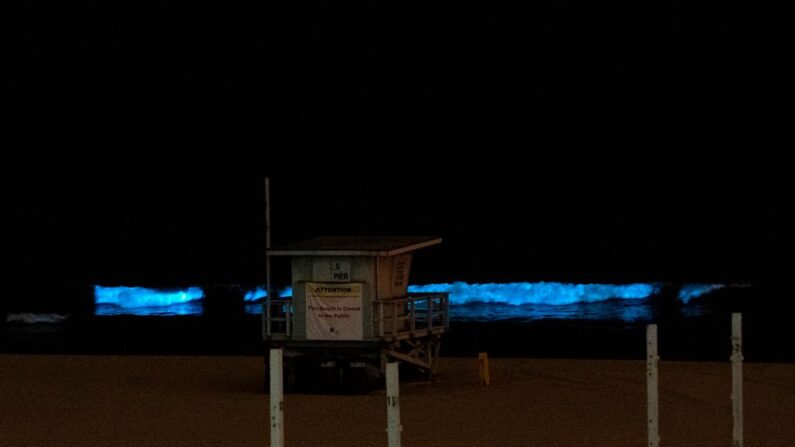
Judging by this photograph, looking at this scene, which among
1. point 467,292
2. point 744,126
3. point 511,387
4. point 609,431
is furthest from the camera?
point 744,126

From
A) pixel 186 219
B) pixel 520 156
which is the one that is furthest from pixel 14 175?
pixel 520 156

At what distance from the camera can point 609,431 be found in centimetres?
1770

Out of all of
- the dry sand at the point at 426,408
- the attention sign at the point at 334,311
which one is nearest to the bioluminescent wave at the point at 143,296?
the dry sand at the point at 426,408

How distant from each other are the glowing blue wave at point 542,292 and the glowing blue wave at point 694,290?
196 centimetres

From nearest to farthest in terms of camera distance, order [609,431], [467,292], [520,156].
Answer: [609,431], [467,292], [520,156]

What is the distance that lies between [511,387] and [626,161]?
118708 mm

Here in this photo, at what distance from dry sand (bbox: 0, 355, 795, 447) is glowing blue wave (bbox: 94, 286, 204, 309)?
7468 centimetres

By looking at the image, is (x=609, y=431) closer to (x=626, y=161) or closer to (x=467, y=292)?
(x=467, y=292)

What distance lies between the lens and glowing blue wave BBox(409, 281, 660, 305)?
89.9 meters

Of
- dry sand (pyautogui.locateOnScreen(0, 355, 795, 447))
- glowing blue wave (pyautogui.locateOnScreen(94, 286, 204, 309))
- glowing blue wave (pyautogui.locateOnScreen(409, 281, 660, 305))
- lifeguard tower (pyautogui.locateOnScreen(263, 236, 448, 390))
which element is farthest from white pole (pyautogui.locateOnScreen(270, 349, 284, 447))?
glowing blue wave (pyautogui.locateOnScreen(94, 286, 204, 309))

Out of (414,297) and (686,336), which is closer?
(414,297)

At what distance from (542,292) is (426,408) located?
3140 inches

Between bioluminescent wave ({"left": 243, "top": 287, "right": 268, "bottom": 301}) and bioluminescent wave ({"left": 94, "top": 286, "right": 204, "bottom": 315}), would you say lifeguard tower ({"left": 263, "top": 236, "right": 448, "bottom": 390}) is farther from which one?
bioluminescent wave ({"left": 243, "top": 287, "right": 268, "bottom": 301})

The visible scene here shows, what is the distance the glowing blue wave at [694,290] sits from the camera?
297 ft
